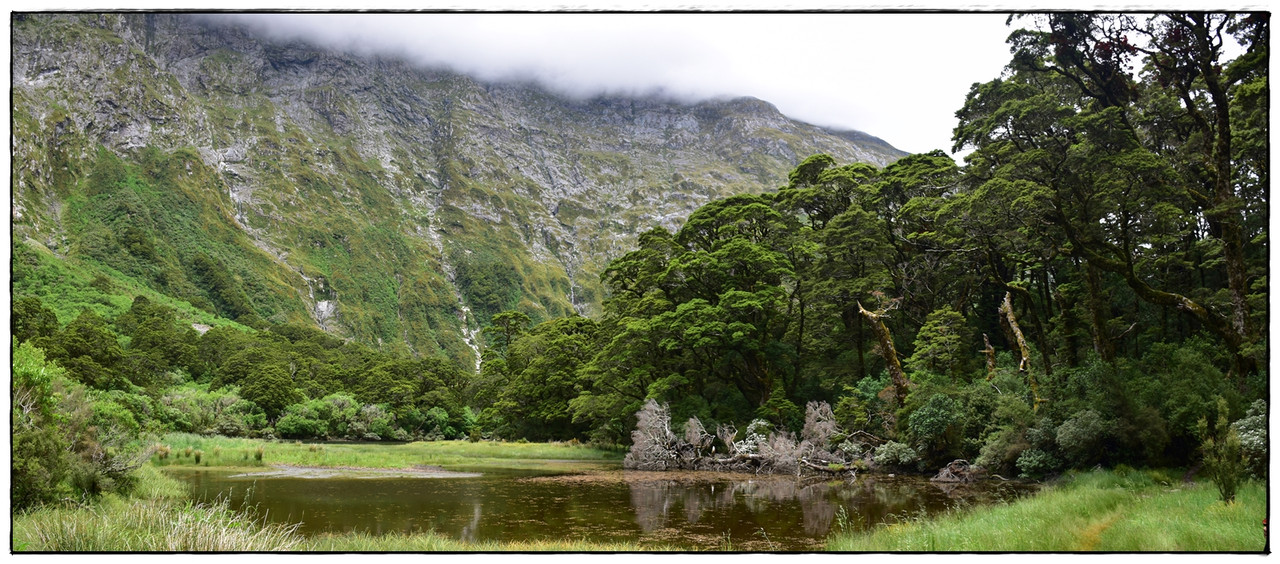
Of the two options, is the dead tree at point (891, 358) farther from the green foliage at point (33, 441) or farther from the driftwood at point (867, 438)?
the green foliage at point (33, 441)

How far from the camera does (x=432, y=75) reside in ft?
597

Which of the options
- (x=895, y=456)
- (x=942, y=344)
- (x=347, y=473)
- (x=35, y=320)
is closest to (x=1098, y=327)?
(x=942, y=344)

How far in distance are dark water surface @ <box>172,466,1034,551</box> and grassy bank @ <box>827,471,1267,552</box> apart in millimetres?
1145

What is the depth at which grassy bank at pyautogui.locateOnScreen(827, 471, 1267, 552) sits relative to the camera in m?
7.80

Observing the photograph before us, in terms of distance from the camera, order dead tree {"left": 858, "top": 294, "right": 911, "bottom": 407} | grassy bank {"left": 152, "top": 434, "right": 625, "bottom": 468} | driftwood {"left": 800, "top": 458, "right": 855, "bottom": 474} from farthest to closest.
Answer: grassy bank {"left": 152, "top": 434, "right": 625, "bottom": 468} < dead tree {"left": 858, "top": 294, "right": 911, "bottom": 407} < driftwood {"left": 800, "top": 458, "right": 855, "bottom": 474}

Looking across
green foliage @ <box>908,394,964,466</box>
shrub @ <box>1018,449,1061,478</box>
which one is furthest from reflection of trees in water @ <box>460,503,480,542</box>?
shrub @ <box>1018,449,1061,478</box>

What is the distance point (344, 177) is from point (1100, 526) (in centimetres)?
14836

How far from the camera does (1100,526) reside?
9031 millimetres

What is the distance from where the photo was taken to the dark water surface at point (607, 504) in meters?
10.9

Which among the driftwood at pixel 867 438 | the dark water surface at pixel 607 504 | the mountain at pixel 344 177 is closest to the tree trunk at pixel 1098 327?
the dark water surface at pixel 607 504

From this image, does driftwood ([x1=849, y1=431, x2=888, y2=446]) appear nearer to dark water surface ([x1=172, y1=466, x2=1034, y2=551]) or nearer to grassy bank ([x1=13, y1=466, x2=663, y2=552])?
dark water surface ([x1=172, y1=466, x2=1034, y2=551])

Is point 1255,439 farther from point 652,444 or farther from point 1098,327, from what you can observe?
point 652,444

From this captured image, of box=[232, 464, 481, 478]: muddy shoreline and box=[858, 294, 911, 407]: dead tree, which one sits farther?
box=[858, 294, 911, 407]: dead tree

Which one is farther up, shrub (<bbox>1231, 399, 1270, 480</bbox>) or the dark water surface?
shrub (<bbox>1231, 399, 1270, 480</bbox>)
